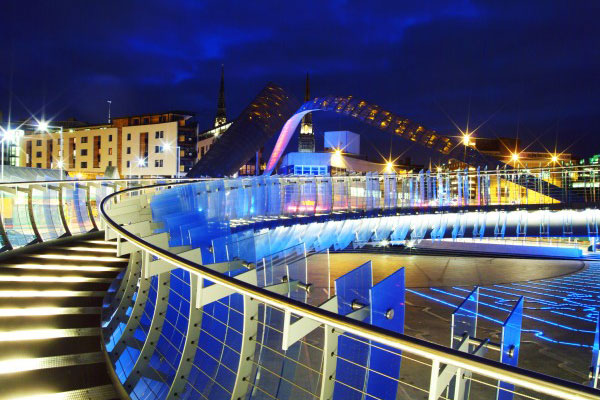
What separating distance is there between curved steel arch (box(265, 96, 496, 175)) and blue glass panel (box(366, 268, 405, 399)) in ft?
133

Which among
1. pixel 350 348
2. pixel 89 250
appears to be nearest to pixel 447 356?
pixel 350 348

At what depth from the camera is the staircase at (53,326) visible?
11.0 ft

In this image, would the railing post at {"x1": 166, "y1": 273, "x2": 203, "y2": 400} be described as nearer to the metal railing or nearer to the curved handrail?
the curved handrail

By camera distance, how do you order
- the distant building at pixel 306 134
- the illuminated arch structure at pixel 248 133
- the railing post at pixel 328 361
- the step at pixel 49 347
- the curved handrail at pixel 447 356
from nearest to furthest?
the curved handrail at pixel 447 356
the railing post at pixel 328 361
the step at pixel 49 347
the illuminated arch structure at pixel 248 133
the distant building at pixel 306 134

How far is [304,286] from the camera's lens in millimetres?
2977

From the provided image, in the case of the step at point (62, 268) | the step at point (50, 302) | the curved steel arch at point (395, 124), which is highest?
the curved steel arch at point (395, 124)

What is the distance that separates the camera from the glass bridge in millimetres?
2367

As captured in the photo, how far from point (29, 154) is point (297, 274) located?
73.6 meters

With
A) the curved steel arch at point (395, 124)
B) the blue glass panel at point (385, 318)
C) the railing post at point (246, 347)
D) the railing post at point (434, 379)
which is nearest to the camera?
the railing post at point (434, 379)

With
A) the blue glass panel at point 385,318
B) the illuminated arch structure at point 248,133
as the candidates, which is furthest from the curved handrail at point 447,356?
the illuminated arch structure at point 248,133

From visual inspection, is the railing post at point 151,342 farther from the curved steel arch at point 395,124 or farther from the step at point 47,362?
the curved steel arch at point 395,124

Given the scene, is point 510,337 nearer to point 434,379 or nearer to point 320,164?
point 434,379

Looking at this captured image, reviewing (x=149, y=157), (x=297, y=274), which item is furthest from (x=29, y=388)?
(x=149, y=157)

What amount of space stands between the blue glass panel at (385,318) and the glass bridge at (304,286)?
0.01m
